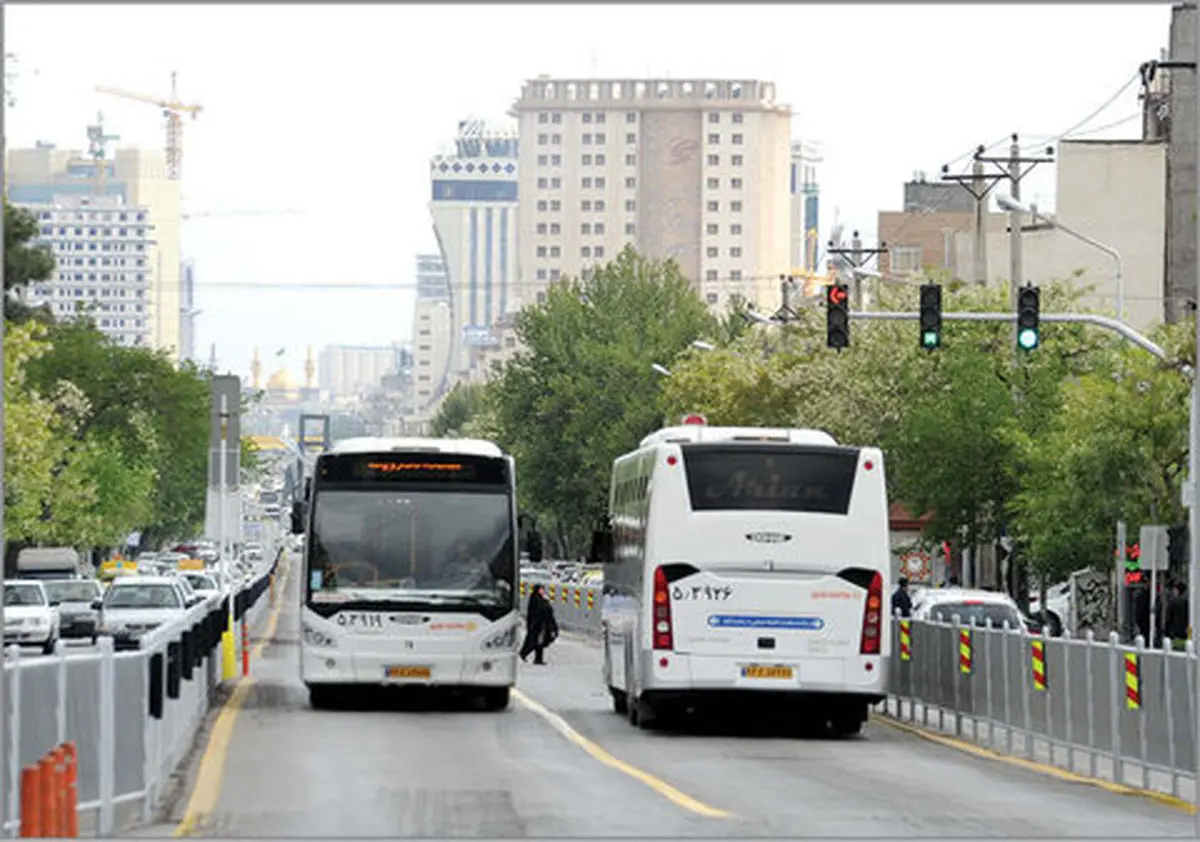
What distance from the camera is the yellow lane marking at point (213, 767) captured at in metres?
19.3

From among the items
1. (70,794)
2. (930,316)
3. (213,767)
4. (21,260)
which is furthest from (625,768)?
(21,260)

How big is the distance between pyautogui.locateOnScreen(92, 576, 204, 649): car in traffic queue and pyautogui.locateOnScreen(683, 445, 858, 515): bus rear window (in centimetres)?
2438

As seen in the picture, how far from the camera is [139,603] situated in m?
55.2

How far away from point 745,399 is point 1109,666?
204 ft

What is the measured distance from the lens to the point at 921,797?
866 inches

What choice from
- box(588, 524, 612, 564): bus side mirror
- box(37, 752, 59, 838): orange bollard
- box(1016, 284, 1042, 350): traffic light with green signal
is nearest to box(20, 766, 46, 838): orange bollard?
box(37, 752, 59, 838): orange bollard

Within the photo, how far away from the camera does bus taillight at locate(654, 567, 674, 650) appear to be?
96.1ft

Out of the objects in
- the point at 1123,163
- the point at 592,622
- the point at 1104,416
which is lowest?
the point at 592,622

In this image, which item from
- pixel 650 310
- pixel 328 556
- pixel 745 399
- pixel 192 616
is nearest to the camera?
pixel 192 616

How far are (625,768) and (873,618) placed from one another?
220 inches

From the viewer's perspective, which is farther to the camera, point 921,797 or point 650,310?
point 650,310

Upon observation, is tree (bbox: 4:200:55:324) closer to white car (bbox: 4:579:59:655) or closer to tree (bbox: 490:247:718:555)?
tree (bbox: 490:247:718:555)

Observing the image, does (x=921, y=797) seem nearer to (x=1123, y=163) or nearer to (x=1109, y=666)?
(x=1109, y=666)

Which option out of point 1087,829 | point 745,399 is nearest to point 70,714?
point 1087,829
